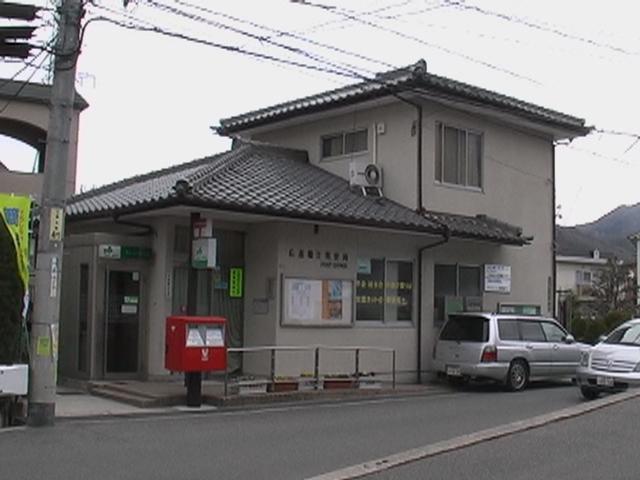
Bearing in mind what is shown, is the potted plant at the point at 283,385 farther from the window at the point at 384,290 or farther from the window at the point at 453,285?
the window at the point at 453,285

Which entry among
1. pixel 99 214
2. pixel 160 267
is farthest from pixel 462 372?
pixel 99 214

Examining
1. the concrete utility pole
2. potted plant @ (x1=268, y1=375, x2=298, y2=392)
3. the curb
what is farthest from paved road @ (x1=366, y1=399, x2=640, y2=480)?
potted plant @ (x1=268, y1=375, x2=298, y2=392)

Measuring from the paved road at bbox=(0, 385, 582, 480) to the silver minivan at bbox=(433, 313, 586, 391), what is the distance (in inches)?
116

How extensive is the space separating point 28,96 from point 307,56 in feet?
67.3

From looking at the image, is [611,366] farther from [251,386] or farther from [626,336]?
[251,386]

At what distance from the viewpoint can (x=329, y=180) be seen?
844 inches

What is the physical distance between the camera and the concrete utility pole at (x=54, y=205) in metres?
12.1

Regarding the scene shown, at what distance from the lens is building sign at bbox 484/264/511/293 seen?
22484 mm

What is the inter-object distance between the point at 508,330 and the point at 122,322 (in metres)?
8.66

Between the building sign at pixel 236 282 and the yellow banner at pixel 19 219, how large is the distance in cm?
597

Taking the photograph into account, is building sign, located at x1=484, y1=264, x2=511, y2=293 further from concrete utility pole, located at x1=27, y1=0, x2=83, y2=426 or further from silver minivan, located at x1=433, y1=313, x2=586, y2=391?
concrete utility pole, located at x1=27, y1=0, x2=83, y2=426

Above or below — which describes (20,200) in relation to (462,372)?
above

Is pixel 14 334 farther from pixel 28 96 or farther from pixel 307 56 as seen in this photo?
pixel 28 96

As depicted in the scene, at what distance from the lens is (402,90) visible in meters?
20.4
